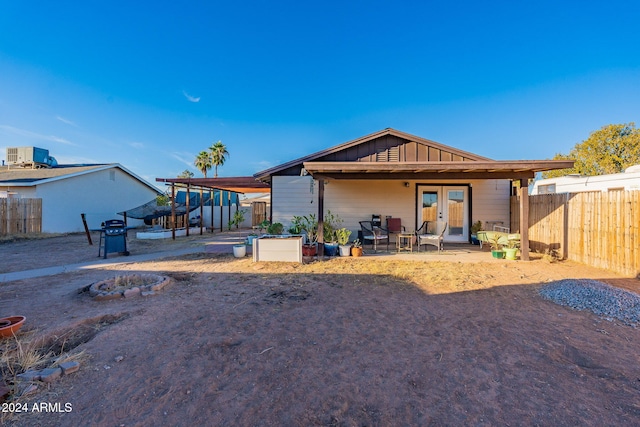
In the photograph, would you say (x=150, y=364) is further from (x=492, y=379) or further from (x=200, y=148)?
(x=200, y=148)

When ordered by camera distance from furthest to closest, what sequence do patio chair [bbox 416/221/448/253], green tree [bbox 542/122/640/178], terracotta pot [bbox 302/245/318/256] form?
green tree [bbox 542/122/640/178] → patio chair [bbox 416/221/448/253] → terracotta pot [bbox 302/245/318/256]

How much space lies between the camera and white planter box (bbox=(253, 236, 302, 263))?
7.44 meters

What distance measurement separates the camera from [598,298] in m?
4.38

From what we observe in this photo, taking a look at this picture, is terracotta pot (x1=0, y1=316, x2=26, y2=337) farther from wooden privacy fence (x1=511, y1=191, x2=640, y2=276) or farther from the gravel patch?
wooden privacy fence (x1=511, y1=191, x2=640, y2=276)

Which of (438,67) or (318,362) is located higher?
(438,67)

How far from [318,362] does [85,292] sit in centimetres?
461

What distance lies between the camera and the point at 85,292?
4.85 m

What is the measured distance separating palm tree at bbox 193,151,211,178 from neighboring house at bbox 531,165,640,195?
98.6 ft

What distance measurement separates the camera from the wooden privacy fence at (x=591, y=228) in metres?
5.73

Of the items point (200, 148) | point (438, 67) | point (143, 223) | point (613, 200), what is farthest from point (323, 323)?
point (200, 148)

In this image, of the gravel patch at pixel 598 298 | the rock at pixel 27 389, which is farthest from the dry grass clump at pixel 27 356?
the gravel patch at pixel 598 298

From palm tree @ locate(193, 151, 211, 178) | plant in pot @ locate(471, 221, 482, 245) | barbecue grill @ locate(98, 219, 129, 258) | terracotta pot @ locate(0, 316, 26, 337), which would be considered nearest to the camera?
terracotta pot @ locate(0, 316, 26, 337)

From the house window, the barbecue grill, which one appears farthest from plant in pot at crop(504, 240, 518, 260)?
the barbecue grill

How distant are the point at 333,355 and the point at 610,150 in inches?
1018
